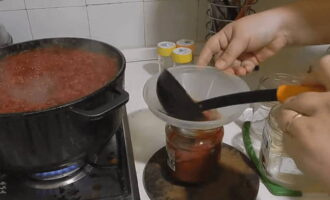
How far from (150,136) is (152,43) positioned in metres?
0.40

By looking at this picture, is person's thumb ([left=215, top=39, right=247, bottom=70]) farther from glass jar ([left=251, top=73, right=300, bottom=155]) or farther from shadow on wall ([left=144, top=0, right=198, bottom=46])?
shadow on wall ([left=144, top=0, right=198, bottom=46])

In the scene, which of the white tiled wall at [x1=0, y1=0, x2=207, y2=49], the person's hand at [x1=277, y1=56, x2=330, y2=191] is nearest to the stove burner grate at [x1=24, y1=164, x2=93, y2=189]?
the person's hand at [x1=277, y1=56, x2=330, y2=191]

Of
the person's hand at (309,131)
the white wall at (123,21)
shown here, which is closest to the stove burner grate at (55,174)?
the person's hand at (309,131)

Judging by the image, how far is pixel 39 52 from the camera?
2.21 feet

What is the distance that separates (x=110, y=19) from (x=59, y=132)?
556 millimetres

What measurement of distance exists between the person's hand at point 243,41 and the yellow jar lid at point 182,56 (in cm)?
13

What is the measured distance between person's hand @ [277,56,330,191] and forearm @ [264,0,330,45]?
11.3 inches

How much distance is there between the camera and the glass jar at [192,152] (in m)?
0.57

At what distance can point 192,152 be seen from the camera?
1.86 ft

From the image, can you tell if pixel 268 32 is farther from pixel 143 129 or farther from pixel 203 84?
pixel 143 129

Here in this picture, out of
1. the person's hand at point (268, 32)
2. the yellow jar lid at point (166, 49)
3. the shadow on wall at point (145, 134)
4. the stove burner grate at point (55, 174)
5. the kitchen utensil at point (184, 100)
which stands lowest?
the shadow on wall at point (145, 134)

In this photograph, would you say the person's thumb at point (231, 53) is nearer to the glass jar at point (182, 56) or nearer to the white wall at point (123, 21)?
the glass jar at point (182, 56)

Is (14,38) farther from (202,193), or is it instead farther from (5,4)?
(202,193)

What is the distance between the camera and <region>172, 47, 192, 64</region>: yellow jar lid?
829 millimetres
